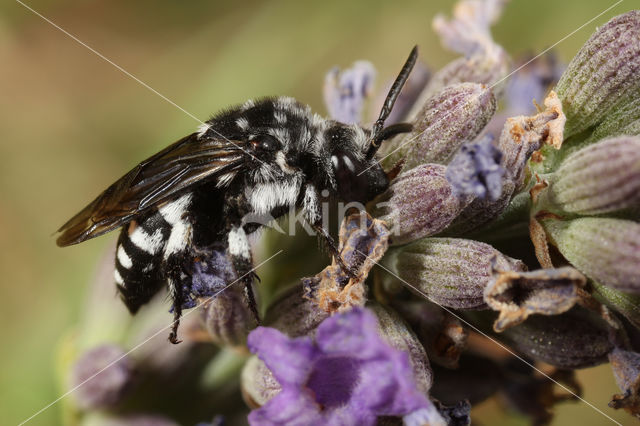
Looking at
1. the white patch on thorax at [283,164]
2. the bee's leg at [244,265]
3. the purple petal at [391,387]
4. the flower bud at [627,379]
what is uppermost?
the white patch on thorax at [283,164]

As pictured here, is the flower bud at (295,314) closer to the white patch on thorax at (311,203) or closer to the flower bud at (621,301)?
the white patch on thorax at (311,203)

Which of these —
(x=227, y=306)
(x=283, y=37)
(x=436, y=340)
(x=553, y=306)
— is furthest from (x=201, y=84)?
(x=553, y=306)

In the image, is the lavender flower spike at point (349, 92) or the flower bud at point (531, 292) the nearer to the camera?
the flower bud at point (531, 292)

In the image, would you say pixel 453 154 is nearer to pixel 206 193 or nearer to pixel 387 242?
pixel 387 242

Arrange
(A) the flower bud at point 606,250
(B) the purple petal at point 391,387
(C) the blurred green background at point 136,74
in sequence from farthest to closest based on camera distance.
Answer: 1. (C) the blurred green background at point 136,74
2. (A) the flower bud at point 606,250
3. (B) the purple petal at point 391,387

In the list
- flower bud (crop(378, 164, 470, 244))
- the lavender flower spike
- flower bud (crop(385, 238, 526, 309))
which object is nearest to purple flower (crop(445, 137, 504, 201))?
flower bud (crop(378, 164, 470, 244))

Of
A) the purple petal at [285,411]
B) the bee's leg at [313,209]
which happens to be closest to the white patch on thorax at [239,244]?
the bee's leg at [313,209]
